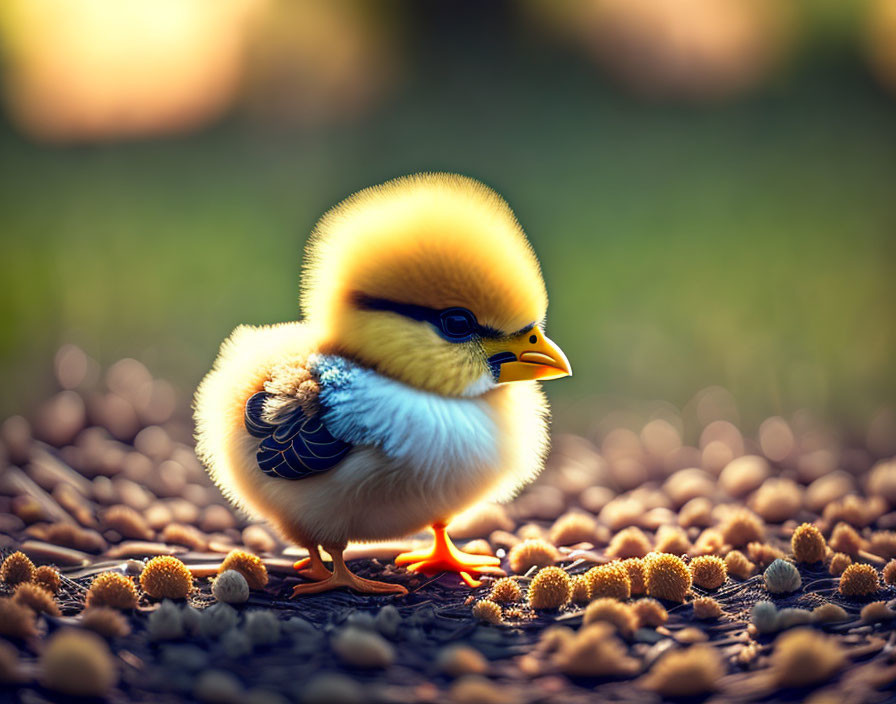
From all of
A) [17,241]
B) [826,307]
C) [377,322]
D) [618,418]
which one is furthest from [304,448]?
[826,307]

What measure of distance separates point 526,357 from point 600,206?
1833 mm

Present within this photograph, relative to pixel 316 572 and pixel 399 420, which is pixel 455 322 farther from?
pixel 316 572

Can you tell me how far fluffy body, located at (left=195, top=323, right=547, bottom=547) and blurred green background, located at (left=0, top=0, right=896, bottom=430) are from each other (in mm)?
A: 1259

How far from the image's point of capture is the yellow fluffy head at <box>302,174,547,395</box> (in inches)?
60.9

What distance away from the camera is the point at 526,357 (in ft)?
5.29

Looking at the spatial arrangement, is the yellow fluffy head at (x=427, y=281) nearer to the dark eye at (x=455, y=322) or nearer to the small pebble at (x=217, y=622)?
the dark eye at (x=455, y=322)

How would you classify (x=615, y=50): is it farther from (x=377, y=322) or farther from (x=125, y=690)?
(x=125, y=690)

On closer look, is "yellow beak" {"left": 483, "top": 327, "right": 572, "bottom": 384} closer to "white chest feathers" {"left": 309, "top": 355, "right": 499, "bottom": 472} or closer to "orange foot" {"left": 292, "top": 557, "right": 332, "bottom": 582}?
"white chest feathers" {"left": 309, "top": 355, "right": 499, "bottom": 472}

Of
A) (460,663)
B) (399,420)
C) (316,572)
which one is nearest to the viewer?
(460,663)

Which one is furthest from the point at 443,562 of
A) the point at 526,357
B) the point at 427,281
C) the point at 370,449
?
the point at 427,281

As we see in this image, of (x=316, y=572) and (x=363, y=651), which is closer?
(x=363, y=651)

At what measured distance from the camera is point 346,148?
10.1ft

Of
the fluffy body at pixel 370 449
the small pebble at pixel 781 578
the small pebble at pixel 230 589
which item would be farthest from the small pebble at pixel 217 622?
the small pebble at pixel 781 578

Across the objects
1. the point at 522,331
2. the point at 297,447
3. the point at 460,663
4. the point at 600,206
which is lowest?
the point at 460,663
